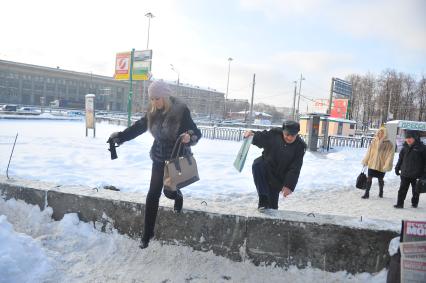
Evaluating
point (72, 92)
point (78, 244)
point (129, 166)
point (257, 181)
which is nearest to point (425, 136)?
point (129, 166)

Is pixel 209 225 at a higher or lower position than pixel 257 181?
lower

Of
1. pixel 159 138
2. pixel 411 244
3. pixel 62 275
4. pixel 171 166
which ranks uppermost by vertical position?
pixel 159 138

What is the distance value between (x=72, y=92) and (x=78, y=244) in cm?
8791

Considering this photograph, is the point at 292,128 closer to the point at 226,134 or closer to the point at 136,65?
the point at 136,65

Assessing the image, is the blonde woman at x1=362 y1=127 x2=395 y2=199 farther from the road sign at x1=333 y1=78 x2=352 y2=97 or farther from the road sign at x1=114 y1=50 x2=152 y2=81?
the road sign at x1=333 y1=78 x2=352 y2=97

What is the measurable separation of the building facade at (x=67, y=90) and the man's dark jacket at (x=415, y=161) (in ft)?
202

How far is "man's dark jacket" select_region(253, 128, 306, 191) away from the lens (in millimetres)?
3716

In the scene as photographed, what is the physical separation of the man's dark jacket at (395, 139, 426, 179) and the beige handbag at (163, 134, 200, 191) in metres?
5.05

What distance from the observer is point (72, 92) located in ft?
278

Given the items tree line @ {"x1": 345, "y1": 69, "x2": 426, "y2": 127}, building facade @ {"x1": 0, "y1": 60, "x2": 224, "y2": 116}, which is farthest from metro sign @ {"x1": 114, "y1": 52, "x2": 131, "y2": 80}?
building facade @ {"x1": 0, "y1": 60, "x2": 224, "y2": 116}

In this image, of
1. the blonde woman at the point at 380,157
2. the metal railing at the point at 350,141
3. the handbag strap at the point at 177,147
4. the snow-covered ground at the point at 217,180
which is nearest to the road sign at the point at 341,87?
the metal railing at the point at 350,141

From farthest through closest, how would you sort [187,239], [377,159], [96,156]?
[96,156], [377,159], [187,239]

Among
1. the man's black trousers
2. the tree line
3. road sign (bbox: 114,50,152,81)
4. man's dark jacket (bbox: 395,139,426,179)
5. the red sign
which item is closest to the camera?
the man's black trousers

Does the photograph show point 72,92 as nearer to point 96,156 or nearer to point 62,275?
point 96,156
